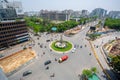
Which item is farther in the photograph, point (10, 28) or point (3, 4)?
point (3, 4)

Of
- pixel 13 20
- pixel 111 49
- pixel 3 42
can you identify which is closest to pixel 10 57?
pixel 3 42

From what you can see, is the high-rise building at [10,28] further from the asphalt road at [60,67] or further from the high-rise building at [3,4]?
the asphalt road at [60,67]

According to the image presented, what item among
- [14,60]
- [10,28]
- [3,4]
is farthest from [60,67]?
[3,4]

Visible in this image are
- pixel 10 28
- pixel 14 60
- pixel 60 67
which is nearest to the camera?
pixel 60 67

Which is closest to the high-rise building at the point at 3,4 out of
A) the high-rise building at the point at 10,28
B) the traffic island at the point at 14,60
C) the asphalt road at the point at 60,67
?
the high-rise building at the point at 10,28

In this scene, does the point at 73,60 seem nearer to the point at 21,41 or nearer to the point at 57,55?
the point at 57,55

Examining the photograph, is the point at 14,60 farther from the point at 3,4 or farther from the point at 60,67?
the point at 3,4

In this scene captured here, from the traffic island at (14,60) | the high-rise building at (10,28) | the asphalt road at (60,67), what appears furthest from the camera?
the high-rise building at (10,28)
